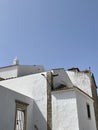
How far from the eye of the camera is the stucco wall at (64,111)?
40.0 feet

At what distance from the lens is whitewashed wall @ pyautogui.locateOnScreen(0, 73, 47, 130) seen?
13.4 metres

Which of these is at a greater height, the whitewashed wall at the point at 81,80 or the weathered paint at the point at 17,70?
the weathered paint at the point at 17,70

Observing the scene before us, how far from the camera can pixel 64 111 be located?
41.7 ft

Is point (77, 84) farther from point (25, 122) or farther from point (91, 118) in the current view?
point (25, 122)

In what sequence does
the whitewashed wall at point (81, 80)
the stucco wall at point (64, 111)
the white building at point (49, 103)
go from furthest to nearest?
1. the whitewashed wall at point (81, 80)
2. the stucco wall at point (64, 111)
3. the white building at point (49, 103)

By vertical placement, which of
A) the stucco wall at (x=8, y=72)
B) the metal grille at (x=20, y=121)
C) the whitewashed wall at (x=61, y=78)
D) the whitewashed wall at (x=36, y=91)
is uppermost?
the stucco wall at (x=8, y=72)

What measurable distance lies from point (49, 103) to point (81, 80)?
456 cm

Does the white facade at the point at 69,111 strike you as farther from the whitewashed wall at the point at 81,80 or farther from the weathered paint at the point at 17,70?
the weathered paint at the point at 17,70

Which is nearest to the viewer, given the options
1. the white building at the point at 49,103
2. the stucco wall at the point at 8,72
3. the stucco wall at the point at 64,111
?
the white building at the point at 49,103

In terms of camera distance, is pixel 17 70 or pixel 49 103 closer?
pixel 49 103

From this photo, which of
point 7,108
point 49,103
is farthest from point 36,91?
point 7,108

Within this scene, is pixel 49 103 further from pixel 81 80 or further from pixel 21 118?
pixel 81 80

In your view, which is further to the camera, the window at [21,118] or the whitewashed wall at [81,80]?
the whitewashed wall at [81,80]

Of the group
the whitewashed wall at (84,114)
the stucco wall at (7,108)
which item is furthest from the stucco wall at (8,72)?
the whitewashed wall at (84,114)
